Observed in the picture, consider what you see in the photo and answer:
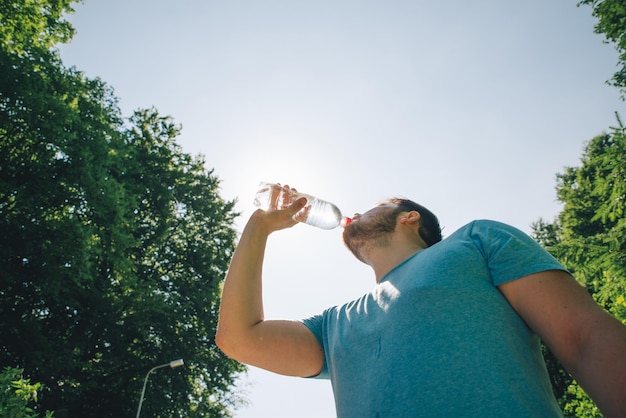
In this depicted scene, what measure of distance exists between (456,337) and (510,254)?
421 mm

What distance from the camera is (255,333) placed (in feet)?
6.31

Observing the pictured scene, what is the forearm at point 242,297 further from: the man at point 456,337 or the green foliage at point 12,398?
the green foliage at point 12,398

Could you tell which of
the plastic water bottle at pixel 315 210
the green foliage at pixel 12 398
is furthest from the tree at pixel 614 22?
the green foliage at pixel 12 398

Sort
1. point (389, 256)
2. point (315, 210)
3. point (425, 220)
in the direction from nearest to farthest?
point (389, 256) → point (425, 220) → point (315, 210)

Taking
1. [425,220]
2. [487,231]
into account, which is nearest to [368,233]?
[425,220]

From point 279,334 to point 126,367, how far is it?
47.6 feet

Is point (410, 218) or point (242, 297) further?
point (410, 218)

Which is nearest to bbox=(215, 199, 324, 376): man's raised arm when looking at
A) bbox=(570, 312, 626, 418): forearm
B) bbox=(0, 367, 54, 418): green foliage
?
bbox=(570, 312, 626, 418): forearm

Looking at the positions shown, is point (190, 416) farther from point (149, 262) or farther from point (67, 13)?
point (67, 13)

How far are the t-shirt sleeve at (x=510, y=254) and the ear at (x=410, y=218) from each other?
83 cm

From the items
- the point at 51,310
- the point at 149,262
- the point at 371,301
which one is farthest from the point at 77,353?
the point at 371,301

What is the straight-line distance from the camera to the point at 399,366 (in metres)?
1.34

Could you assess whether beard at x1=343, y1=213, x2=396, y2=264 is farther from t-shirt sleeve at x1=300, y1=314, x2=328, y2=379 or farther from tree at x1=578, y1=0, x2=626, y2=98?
tree at x1=578, y1=0, x2=626, y2=98

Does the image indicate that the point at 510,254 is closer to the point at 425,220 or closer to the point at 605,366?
the point at 605,366
